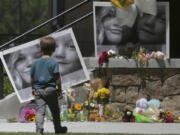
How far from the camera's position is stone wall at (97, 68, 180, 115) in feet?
31.6

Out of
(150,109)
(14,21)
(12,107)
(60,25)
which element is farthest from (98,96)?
(14,21)

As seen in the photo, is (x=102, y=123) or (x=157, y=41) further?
(x=157, y=41)

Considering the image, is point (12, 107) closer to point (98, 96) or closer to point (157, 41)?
point (98, 96)

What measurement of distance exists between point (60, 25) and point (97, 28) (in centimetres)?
258

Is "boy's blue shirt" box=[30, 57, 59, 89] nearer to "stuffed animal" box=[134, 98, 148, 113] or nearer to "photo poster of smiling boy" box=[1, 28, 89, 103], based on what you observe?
"stuffed animal" box=[134, 98, 148, 113]

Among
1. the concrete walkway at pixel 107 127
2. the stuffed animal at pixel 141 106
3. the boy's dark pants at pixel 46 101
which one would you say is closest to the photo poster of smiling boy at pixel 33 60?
the stuffed animal at pixel 141 106

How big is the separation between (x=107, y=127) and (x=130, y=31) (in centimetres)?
231

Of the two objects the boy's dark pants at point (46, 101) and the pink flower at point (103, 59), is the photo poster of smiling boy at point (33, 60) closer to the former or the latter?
the pink flower at point (103, 59)

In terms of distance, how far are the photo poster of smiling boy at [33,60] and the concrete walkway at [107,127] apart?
4.62ft

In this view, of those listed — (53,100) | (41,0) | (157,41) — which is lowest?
(53,100)

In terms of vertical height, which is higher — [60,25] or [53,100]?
[60,25]

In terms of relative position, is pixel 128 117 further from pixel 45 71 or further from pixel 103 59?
pixel 45 71

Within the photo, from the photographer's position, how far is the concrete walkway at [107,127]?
7984 mm

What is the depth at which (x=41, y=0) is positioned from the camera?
536 inches
